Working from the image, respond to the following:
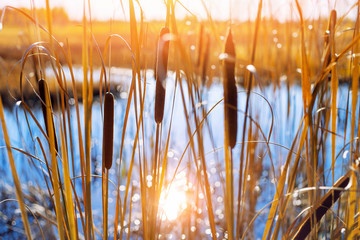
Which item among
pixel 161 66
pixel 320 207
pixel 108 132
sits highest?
pixel 161 66

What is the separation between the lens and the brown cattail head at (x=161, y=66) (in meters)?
0.57

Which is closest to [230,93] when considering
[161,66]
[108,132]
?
[161,66]

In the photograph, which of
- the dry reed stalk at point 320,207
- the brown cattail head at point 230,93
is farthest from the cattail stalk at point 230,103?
the dry reed stalk at point 320,207

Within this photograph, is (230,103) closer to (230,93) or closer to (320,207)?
(230,93)

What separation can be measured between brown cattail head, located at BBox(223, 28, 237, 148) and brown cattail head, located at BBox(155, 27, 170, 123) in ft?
0.30

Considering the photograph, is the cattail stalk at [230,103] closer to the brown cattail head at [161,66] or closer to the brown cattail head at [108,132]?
the brown cattail head at [161,66]

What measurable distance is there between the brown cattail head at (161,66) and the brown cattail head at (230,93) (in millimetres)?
90

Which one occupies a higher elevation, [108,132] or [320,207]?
[108,132]

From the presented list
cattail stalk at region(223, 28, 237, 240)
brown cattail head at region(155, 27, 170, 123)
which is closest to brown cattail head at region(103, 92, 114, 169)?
brown cattail head at region(155, 27, 170, 123)

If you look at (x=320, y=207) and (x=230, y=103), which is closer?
(x=230, y=103)

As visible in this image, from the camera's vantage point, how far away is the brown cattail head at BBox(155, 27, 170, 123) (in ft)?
1.86

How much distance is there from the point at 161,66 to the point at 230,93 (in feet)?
0.38

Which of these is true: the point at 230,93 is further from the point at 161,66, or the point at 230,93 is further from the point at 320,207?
the point at 320,207

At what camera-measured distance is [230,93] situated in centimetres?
54
